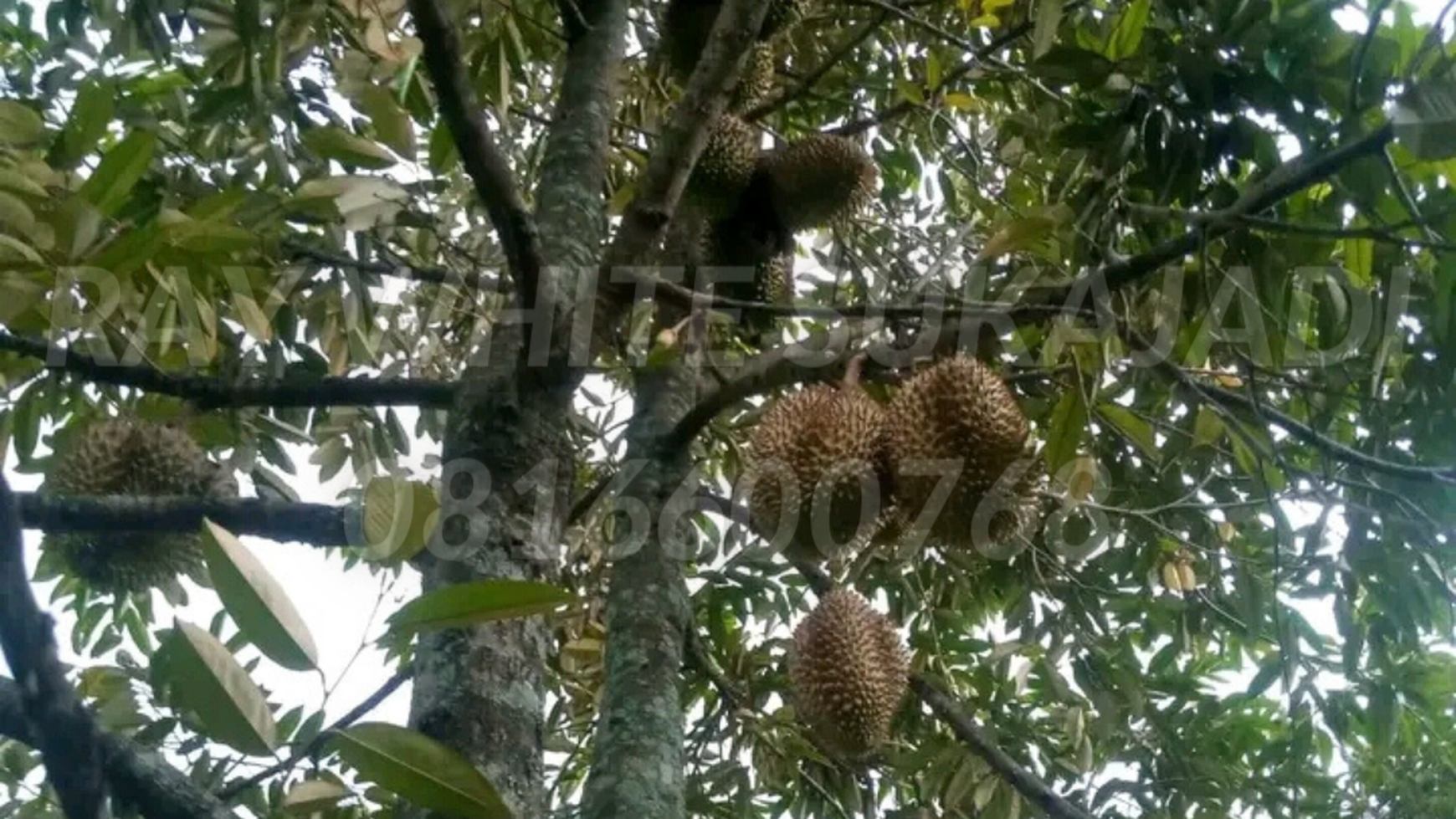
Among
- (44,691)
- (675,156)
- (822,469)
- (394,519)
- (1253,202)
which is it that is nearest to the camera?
(44,691)

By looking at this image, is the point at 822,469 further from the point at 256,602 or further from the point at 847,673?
the point at 256,602

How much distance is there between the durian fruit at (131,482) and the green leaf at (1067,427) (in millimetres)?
1032

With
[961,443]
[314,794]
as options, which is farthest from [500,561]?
[961,443]

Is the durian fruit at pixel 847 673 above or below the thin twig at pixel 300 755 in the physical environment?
above

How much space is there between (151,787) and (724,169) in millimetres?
1615

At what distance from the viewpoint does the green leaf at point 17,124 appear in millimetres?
1449

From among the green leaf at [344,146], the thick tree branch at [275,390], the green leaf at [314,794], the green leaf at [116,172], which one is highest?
the green leaf at [344,146]

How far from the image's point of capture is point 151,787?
0.83 metres

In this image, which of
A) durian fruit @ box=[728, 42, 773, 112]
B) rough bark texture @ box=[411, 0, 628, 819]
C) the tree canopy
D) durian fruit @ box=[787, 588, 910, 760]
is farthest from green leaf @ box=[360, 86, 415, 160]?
durian fruit @ box=[728, 42, 773, 112]

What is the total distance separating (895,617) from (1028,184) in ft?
2.95

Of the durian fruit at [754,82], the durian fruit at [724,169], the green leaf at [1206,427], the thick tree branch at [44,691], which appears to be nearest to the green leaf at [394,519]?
the thick tree branch at [44,691]

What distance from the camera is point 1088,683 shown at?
7.89 feet

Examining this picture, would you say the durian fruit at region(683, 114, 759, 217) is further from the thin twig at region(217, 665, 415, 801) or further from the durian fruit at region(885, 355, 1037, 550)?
the thin twig at region(217, 665, 415, 801)

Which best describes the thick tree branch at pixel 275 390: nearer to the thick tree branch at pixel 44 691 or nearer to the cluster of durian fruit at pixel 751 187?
the cluster of durian fruit at pixel 751 187
